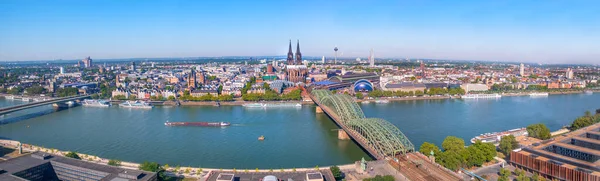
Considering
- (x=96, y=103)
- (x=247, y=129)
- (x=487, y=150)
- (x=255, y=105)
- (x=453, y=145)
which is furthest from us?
(x=96, y=103)

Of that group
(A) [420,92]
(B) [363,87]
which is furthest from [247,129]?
(A) [420,92]

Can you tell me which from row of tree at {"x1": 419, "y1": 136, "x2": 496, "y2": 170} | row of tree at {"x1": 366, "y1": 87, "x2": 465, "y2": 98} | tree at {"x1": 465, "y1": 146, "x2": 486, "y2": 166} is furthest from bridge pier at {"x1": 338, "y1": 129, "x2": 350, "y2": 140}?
row of tree at {"x1": 366, "y1": 87, "x2": 465, "y2": 98}

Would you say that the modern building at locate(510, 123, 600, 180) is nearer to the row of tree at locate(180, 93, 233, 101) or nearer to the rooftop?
the rooftop

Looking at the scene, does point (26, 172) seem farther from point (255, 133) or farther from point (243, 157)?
point (255, 133)

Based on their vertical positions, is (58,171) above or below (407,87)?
below

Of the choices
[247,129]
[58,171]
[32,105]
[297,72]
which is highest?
[297,72]

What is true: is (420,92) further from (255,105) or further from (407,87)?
(255,105)
